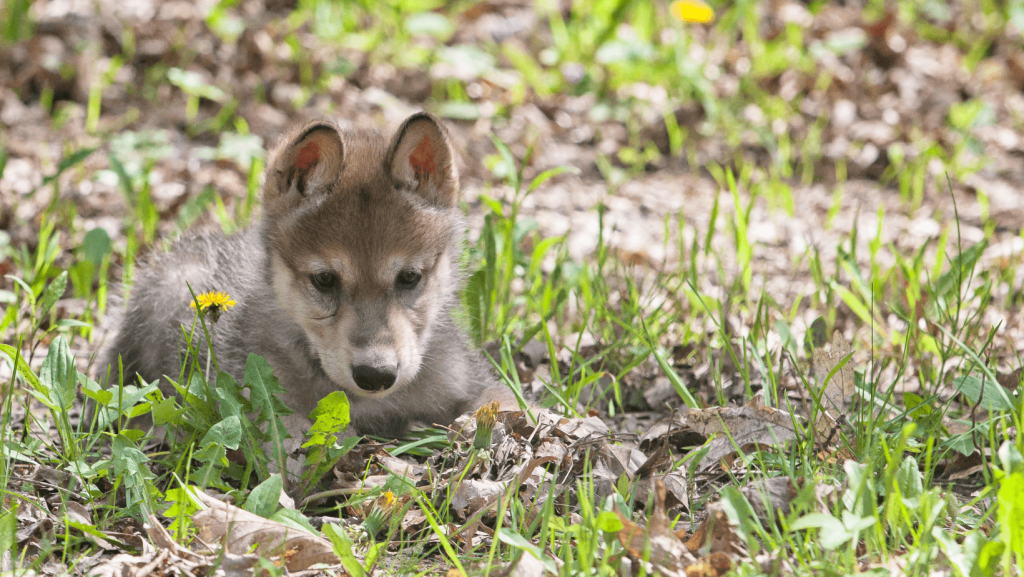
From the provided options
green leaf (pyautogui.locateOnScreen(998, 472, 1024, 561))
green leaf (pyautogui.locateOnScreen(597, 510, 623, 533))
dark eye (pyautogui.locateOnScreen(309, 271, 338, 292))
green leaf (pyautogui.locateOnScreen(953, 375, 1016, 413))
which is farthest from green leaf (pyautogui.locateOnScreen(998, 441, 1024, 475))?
dark eye (pyautogui.locateOnScreen(309, 271, 338, 292))

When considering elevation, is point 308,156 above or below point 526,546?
above

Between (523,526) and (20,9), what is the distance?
22.0ft

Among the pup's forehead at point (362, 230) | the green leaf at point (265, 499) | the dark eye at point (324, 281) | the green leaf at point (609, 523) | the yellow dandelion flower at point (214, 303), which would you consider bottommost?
the green leaf at point (265, 499)

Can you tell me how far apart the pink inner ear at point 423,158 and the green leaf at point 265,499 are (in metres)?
1.49

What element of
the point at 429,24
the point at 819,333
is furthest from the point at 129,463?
the point at 429,24

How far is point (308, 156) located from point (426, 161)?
473mm

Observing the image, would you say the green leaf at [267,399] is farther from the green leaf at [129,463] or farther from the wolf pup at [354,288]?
the green leaf at [129,463]

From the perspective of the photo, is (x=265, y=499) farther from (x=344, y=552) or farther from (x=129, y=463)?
(x=129, y=463)

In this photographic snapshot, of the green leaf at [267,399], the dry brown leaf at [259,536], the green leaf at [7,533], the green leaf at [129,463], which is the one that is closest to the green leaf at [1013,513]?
the dry brown leaf at [259,536]

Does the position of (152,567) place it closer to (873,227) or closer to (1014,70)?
(873,227)

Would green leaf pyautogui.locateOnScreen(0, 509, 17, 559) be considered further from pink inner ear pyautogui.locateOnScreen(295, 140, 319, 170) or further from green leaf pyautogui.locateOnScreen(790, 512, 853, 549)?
green leaf pyautogui.locateOnScreen(790, 512, 853, 549)

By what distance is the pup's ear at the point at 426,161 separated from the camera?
3.44m

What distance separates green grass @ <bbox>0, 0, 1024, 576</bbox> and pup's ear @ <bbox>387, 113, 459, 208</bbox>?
605 mm

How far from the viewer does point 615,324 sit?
422 centimetres
